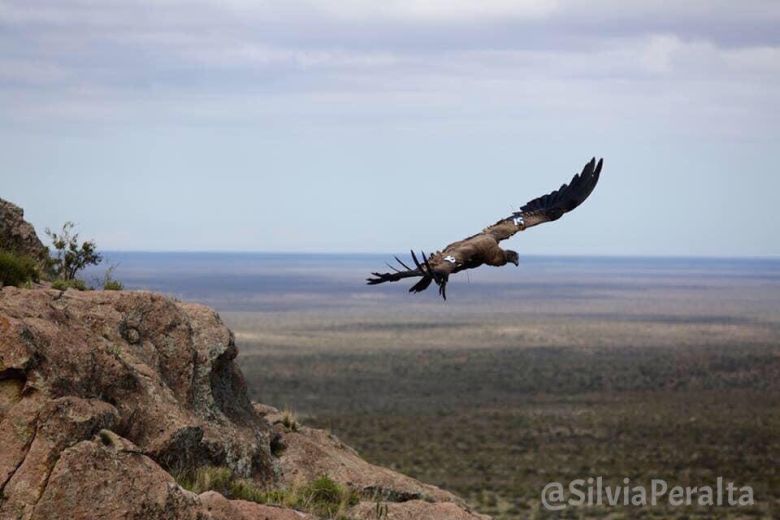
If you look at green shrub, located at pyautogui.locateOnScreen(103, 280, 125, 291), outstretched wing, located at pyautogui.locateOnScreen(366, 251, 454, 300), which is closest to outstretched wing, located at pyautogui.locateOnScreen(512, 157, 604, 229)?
outstretched wing, located at pyautogui.locateOnScreen(366, 251, 454, 300)

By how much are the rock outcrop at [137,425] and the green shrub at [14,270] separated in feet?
2.62

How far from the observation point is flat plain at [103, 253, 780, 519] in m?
46.8

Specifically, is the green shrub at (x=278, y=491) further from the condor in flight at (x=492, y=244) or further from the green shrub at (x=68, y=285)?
the green shrub at (x=68, y=285)

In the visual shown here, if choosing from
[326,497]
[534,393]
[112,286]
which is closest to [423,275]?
[326,497]

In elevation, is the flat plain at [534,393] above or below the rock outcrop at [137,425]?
below

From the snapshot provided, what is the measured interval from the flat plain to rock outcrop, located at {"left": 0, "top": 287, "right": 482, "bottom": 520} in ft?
10.00

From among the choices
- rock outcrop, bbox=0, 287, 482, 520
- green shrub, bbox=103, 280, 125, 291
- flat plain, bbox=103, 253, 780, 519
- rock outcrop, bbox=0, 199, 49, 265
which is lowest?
flat plain, bbox=103, 253, 780, 519

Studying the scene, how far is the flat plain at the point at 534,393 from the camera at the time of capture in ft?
154

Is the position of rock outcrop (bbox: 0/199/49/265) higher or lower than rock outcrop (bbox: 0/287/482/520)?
higher

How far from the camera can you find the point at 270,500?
13.1 metres

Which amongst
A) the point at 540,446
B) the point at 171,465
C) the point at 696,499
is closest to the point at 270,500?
the point at 171,465

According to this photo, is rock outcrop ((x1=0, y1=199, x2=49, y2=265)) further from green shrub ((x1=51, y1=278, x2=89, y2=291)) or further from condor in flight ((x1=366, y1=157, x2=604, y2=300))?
condor in flight ((x1=366, y1=157, x2=604, y2=300))

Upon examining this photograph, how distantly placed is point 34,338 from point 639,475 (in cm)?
3820

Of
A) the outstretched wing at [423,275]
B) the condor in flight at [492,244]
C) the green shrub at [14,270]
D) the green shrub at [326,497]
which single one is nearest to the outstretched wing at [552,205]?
the condor in flight at [492,244]
